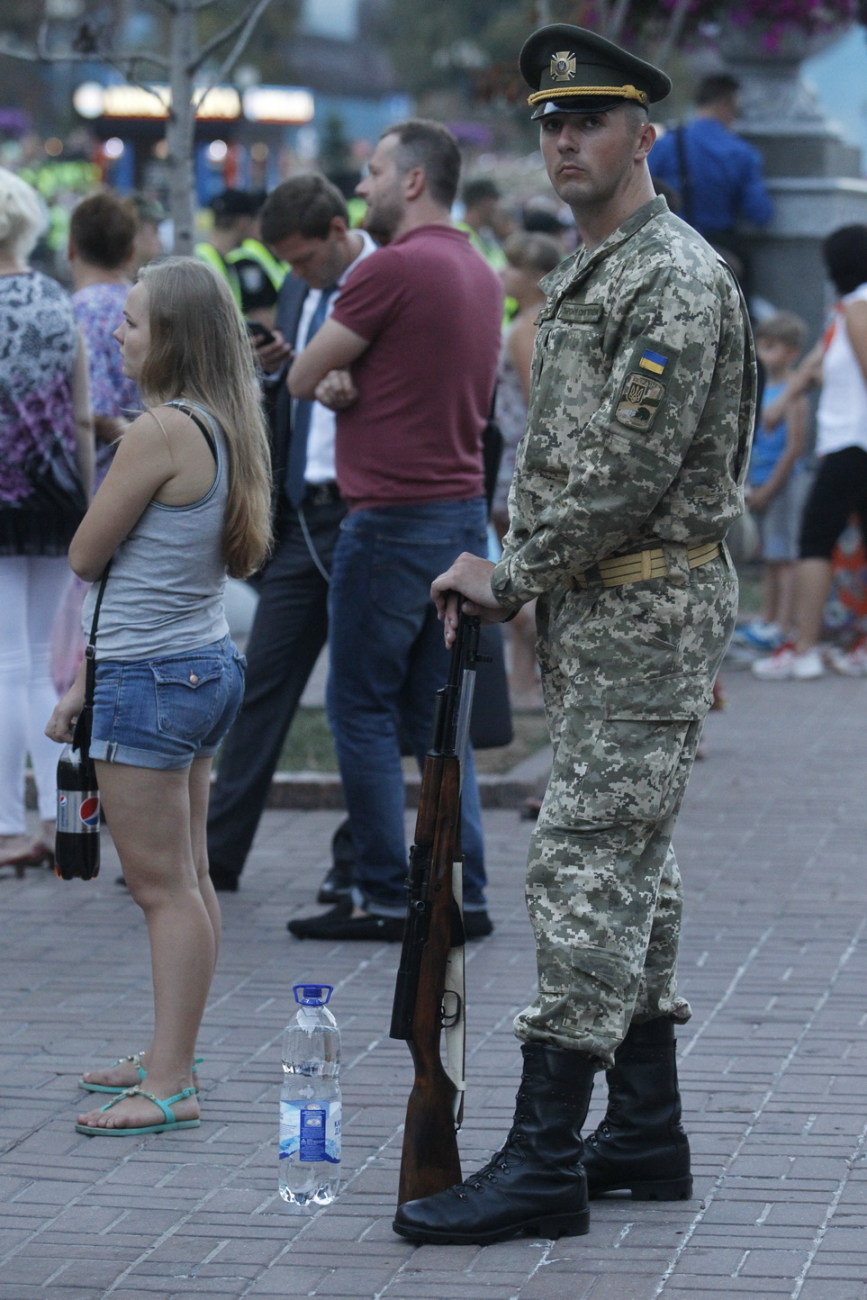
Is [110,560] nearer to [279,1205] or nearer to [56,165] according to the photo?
[279,1205]

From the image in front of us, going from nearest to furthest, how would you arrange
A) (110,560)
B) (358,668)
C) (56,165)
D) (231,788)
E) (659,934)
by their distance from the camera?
(659,934), (110,560), (358,668), (231,788), (56,165)

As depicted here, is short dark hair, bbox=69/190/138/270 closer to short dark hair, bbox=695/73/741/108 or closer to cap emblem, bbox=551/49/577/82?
cap emblem, bbox=551/49/577/82

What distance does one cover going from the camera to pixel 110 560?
461 cm

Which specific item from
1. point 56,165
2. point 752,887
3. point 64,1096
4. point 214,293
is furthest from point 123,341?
point 56,165

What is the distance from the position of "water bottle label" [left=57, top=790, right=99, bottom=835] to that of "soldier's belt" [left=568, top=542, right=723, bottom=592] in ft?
4.28

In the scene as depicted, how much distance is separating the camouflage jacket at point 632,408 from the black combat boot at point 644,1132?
98cm

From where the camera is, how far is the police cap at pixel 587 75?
392 cm

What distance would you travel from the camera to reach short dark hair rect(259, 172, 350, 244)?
6.33 metres

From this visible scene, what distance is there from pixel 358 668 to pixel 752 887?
1.71 m

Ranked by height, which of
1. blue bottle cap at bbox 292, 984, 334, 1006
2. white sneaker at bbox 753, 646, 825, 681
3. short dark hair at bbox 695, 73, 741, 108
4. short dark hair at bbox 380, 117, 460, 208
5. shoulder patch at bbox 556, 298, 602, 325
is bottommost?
white sneaker at bbox 753, 646, 825, 681

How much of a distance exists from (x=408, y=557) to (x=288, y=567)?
73 cm

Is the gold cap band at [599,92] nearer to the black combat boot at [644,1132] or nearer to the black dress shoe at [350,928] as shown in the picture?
the black combat boot at [644,1132]

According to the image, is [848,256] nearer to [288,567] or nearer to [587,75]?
[288,567]

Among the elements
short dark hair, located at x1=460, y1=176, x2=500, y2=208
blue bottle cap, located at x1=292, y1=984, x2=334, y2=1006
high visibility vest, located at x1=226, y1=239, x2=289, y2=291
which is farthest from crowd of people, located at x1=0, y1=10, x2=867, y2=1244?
short dark hair, located at x1=460, y1=176, x2=500, y2=208
